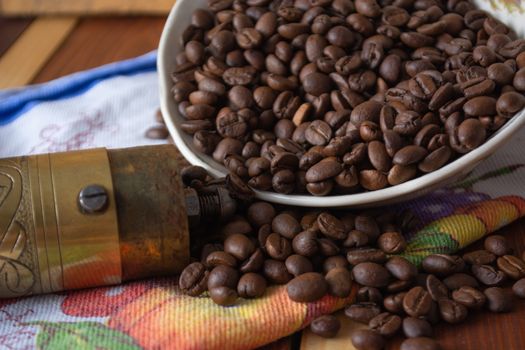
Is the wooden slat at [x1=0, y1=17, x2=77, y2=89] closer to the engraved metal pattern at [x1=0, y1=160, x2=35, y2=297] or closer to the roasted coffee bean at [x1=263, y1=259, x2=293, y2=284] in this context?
the engraved metal pattern at [x1=0, y1=160, x2=35, y2=297]

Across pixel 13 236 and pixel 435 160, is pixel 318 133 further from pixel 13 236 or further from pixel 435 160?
pixel 13 236

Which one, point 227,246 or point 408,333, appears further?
point 227,246

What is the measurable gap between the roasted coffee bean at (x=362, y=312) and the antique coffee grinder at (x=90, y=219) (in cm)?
26

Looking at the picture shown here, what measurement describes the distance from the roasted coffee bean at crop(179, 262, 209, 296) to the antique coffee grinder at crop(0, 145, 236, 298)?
20 millimetres

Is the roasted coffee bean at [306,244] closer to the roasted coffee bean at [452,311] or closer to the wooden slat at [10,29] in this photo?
the roasted coffee bean at [452,311]

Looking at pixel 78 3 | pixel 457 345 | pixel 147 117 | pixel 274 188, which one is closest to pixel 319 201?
pixel 274 188

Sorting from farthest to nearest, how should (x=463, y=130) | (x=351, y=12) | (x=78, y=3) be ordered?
(x=78, y=3)
(x=351, y=12)
(x=463, y=130)

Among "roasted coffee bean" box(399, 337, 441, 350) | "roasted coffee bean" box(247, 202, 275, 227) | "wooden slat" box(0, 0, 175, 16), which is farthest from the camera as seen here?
"wooden slat" box(0, 0, 175, 16)

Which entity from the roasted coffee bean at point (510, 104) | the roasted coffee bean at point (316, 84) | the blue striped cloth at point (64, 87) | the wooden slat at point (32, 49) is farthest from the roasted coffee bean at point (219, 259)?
the wooden slat at point (32, 49)

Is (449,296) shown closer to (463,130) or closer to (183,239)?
(463,130)

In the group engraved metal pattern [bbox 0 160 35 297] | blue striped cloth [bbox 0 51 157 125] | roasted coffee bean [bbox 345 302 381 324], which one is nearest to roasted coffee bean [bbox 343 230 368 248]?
roasted coffee bean [bbox 345 302 381 324]

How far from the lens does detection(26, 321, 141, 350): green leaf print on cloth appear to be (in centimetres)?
109

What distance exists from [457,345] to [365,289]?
0.49 ft

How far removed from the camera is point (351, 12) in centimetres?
144
